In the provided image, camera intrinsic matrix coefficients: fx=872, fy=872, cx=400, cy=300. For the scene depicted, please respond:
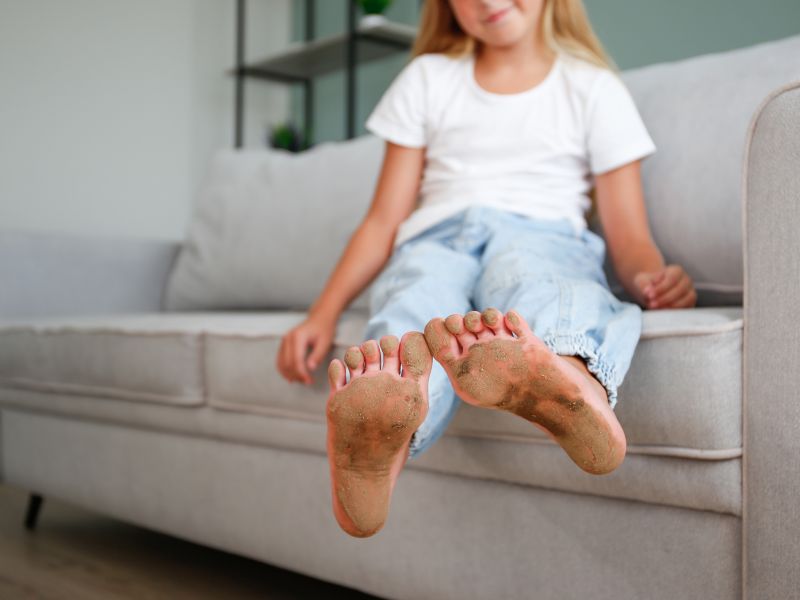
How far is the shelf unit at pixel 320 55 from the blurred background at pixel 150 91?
44 mm

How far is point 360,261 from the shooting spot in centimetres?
117

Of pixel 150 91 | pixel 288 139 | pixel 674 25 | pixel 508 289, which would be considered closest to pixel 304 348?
pixel 508 289

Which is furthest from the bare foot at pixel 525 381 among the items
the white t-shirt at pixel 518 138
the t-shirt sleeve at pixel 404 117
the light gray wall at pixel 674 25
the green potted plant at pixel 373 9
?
the green potted plant at pixel 373 9

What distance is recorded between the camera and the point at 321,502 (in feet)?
3.64

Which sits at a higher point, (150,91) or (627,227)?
(150,91)

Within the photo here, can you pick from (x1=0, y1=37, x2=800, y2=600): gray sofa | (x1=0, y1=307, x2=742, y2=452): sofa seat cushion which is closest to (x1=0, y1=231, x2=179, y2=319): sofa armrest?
(x1=0, y1=37, x2=800, y2=600): gray sofa

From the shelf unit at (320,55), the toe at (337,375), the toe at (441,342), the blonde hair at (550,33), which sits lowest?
the toe at (337,375)

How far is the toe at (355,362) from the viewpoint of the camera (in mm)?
692

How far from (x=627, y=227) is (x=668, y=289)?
16 centimetres

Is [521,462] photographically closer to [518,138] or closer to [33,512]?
[518,138]

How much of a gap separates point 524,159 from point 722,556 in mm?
594

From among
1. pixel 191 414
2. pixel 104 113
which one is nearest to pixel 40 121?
pixel 104 113

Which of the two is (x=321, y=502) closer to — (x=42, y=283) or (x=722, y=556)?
(x=722, y=556)

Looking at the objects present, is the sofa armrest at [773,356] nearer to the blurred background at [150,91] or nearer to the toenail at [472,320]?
the toenail at [472,320]
